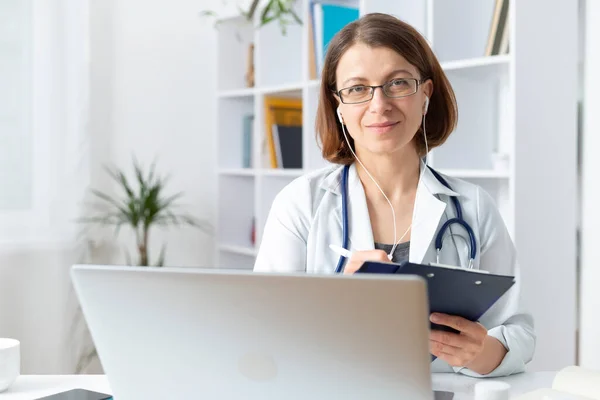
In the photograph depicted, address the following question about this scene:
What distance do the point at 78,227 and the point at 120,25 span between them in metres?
0.94

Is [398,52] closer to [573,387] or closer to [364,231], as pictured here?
[364,231]

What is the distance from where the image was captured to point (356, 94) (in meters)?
1.62

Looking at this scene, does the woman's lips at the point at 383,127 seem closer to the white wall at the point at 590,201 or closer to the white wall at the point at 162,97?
the white wall at the point at 590,201

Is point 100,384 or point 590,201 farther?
point 590,201

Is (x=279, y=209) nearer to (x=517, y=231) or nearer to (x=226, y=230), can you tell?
(x=517, y=231)

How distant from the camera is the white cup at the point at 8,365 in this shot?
1337mm

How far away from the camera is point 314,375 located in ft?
2.85

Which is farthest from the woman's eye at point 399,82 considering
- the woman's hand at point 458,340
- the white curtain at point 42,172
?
the white curtain at point 42,172

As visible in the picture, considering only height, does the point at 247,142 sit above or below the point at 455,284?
above

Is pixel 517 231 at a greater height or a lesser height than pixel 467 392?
greater

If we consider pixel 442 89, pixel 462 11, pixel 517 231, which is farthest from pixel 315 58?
pixel 442 89

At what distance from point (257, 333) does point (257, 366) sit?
49 mm

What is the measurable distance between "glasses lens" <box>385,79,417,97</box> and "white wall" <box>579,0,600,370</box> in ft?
3.41

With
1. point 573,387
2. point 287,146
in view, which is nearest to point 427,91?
point 573,387
